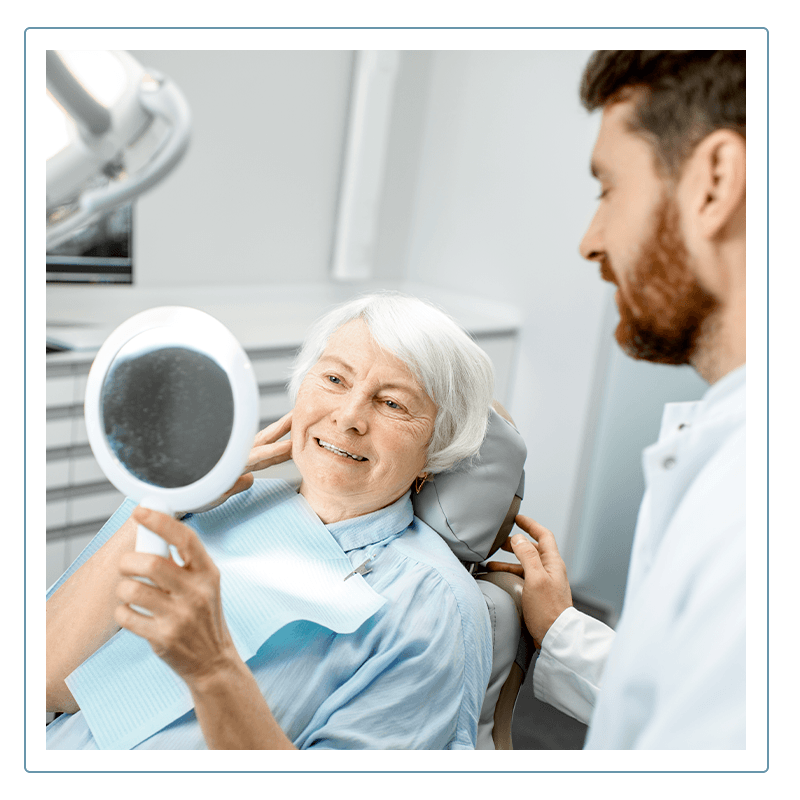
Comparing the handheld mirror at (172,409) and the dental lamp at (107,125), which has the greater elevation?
the dental lamp at (107,125)

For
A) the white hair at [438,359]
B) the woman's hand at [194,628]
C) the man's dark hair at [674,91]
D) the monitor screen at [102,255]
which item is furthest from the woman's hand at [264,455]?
the monitor screen at [102,255]

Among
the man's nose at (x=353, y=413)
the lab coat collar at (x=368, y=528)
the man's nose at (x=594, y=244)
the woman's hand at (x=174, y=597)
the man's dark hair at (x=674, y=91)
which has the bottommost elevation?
the lab coat collar at (x=368, y=528)

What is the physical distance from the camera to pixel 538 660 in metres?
1.30

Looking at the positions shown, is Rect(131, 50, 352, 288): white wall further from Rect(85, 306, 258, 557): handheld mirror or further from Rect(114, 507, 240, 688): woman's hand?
Rect(114, 507, 240, 688): woman's hand

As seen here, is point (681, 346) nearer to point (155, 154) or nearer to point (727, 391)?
point (727, 391)

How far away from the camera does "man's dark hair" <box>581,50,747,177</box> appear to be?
0.77 meters

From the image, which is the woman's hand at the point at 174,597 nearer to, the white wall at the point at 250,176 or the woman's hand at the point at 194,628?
the woman's hand at the point at 194,628

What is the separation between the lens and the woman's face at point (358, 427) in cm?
126

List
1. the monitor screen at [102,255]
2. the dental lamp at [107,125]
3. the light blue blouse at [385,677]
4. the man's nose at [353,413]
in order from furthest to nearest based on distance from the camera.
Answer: the monitor screen at [102,255], the man's nose at [353,413], the light blue blouse at [385,677], the dental lamp at [107,125]

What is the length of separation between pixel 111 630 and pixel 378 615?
0.42 metres

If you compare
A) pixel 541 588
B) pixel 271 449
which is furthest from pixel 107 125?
pixel 541 588

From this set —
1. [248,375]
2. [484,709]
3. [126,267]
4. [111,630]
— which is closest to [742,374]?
[248,375]

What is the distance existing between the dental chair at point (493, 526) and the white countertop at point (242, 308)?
116cm

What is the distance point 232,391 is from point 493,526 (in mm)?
667
